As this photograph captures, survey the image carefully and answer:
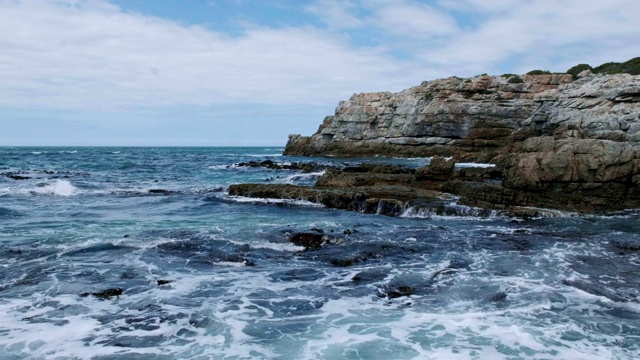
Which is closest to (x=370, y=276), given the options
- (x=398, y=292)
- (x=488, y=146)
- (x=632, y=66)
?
(x=398, y=292)

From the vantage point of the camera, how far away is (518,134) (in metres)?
57.4

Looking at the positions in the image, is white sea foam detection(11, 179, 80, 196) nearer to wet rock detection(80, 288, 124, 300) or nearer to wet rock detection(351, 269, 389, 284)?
wet rock detection(80, 288, 124, 300)

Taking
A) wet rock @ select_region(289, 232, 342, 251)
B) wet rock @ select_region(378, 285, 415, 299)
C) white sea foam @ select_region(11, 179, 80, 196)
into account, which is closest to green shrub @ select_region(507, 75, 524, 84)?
white sea foam @ select_region(11, 179, 80, 196)

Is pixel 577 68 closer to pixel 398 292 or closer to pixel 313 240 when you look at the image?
pixel 313 240

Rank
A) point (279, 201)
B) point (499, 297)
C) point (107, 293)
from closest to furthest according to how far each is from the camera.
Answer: point (499, 297) < point (107, 293) < point (279, 201)

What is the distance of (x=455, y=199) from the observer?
80.1 ft

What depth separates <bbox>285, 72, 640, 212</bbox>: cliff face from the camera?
22359mm

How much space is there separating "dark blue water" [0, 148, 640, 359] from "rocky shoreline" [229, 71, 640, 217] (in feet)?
7.08

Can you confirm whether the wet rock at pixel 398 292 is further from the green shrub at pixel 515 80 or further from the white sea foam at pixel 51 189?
the green shrub at pixel 515 80

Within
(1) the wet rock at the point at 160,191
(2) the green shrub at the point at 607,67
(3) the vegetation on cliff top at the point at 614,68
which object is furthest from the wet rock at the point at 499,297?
(2) the green shrub at the point at 607,67

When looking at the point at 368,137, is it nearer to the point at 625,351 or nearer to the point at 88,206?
the point at 88,206

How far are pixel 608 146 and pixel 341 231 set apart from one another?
1378 centimetres

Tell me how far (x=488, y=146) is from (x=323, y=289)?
2369 inches

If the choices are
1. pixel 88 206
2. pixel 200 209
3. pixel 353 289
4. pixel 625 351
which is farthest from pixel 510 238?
pixel 88 206
